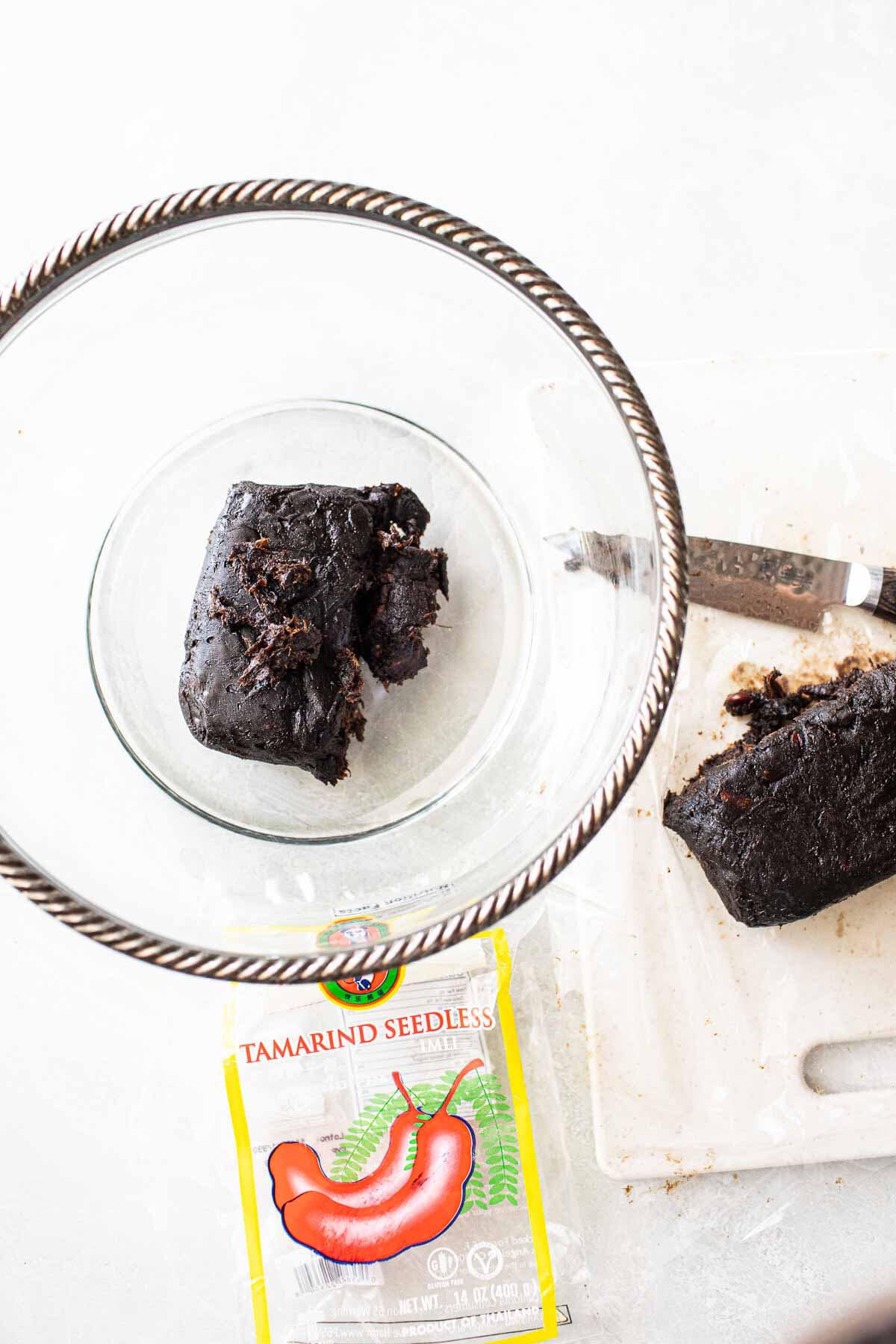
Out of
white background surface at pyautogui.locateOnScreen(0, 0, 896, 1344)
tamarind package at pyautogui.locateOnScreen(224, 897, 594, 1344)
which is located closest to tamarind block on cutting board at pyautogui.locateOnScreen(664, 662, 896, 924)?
tamarind package at pyautogui.locateOnScreen(224, 897, 594, 1344)

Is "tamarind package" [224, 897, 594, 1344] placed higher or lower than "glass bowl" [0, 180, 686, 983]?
lower

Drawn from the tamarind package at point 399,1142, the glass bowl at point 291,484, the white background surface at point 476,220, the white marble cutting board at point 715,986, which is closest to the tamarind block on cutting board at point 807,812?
the white marble cutting board at point 715,986

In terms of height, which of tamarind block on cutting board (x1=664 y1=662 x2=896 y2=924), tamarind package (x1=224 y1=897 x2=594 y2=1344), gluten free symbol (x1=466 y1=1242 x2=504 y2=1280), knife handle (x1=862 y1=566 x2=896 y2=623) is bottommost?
gluten free symbol (x1=466 y1=1242 x2=504 y2=1280)

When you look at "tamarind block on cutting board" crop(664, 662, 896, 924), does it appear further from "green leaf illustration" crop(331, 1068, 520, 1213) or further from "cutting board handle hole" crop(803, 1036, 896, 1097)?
"green leaf illustration" crop(331, 1068, 520, 1213)

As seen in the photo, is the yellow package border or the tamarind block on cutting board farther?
the yellow package border

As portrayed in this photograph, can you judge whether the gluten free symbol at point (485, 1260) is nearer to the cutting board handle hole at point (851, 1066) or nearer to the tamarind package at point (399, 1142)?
the tamarind package at point (399, 1142)

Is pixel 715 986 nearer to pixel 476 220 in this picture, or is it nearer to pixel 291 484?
pixel 291 484

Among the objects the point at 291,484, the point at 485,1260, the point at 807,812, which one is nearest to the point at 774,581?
the point at 807,812

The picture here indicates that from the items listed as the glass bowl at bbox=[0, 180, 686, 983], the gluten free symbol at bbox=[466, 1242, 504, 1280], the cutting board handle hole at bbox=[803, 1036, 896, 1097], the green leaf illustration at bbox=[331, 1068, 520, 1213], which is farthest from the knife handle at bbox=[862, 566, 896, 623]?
the gluten free symbol at bbox=[466, 1242, 504, 1280]
